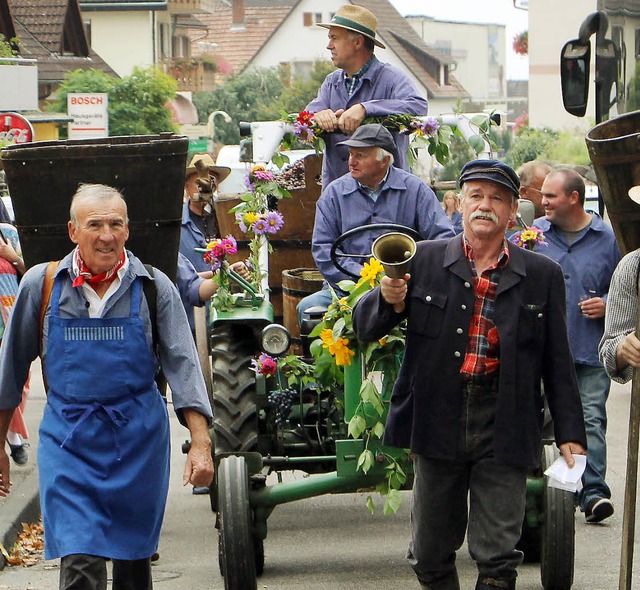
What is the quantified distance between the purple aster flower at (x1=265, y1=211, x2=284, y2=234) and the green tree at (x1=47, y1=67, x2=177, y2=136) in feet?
96.3

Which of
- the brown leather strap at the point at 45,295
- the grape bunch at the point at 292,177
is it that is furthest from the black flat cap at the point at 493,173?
the grape bunch at the point at 292,177

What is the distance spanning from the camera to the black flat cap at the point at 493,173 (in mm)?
5895

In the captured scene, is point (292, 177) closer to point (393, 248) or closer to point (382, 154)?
point (382, 154)

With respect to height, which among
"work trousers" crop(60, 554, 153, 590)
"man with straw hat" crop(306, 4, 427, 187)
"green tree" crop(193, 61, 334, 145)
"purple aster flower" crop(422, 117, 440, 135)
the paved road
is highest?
"green tree" crop(193, 61, 334, 145)

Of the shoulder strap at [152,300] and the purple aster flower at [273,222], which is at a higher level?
the purple aster flower at [273,222]

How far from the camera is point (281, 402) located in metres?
7.98

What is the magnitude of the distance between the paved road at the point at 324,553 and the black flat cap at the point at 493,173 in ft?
7.81

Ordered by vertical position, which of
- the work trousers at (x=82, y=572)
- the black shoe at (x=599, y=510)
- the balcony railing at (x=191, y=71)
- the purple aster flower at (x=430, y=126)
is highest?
the balcony railing at (x=191, y=71)

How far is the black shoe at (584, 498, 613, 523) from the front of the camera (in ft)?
28.6

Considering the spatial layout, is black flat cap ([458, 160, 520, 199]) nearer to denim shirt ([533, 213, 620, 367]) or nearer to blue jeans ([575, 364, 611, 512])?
denim shirt ([533, 213, 620, 367])

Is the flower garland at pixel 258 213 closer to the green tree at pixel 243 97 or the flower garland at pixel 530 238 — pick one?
the flower garland at pixel 530 238

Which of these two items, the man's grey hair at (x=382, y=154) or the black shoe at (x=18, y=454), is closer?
the man's grey hair at (x=382, y=154)

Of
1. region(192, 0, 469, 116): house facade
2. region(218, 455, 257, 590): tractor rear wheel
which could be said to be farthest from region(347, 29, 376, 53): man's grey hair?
region(192, 0, 469, 116): house facade

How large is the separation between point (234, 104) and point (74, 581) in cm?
5439
